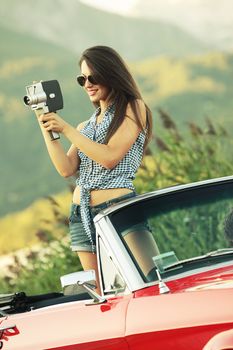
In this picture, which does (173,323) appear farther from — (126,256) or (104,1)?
(104,1)

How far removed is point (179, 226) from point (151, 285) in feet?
1.62

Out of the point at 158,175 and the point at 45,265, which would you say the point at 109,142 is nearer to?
the point at 158,175

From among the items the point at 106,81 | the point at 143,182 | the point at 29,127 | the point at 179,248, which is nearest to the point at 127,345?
the point at 179,248

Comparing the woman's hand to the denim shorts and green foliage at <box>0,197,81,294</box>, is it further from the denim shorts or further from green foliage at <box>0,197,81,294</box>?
green foliage at <box>0,197,81,294</box>

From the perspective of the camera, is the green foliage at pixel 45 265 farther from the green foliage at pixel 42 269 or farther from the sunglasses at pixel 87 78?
the sunglasses at pixel 87 78

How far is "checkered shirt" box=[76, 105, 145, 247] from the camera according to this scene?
7.06 meters

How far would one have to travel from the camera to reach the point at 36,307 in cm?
708

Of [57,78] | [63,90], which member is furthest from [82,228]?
[57,78]

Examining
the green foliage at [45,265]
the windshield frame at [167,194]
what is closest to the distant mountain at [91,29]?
the green foliage at [45,265]

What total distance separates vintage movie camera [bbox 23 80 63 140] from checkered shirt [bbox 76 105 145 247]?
0.65 ft

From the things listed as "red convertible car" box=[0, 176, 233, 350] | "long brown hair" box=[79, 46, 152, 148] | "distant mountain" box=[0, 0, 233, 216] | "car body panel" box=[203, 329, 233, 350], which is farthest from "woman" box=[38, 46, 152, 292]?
"distant mountain" box=[0, 0, 233, 216]

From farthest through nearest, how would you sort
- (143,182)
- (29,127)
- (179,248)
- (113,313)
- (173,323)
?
(29,127)
(143,182)
(179,248)
(113,313)
(173,323)

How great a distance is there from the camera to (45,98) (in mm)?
7207

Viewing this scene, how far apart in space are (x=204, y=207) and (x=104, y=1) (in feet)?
26.4
